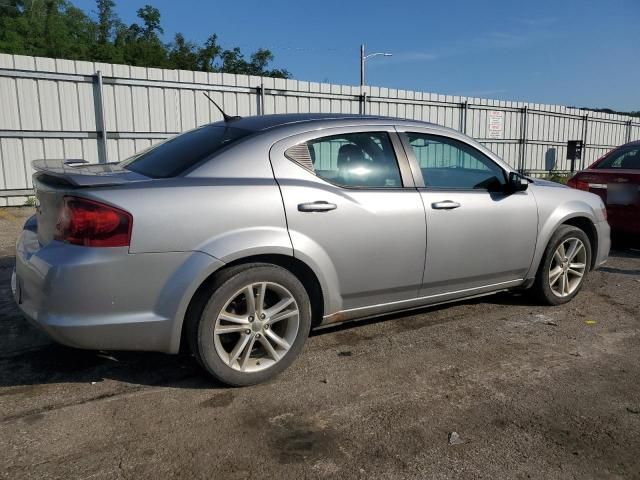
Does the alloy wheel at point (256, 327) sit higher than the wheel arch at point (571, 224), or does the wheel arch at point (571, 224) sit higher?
the wheel arch at point (571, 224)

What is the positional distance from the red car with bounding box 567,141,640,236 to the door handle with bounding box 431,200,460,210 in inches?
152

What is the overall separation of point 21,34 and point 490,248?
49.6 m

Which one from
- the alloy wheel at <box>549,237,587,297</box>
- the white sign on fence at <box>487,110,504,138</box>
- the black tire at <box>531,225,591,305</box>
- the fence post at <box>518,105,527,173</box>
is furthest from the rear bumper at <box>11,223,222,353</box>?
the fence post at <box>518,105,527,173</box>

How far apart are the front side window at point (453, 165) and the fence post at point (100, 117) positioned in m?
7.78

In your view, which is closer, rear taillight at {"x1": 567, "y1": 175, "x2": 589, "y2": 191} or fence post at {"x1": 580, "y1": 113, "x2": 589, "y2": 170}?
rear taillight at {"x1": 567, "y1": 175, "x2": 589, "y2": 191}

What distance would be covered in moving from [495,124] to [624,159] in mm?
9843

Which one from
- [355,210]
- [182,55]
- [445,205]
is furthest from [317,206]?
[182,55]

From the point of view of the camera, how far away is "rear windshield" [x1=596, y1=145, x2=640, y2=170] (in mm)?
6805

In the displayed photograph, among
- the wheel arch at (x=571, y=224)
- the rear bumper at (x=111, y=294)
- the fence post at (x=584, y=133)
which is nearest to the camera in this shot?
the rear bumper at (x=111, y=294)

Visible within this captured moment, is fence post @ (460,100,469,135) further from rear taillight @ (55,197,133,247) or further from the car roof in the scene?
rear taillight @ (55,197,133,247)

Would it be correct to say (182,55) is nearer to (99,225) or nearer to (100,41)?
(100,41)

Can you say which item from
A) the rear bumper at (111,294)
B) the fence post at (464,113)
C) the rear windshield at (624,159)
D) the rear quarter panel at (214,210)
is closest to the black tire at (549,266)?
the rear quarter panel at (214,210)

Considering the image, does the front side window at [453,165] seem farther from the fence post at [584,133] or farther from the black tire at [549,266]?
the fence post at [584,133]

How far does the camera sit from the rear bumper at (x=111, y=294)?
2.67 metres
